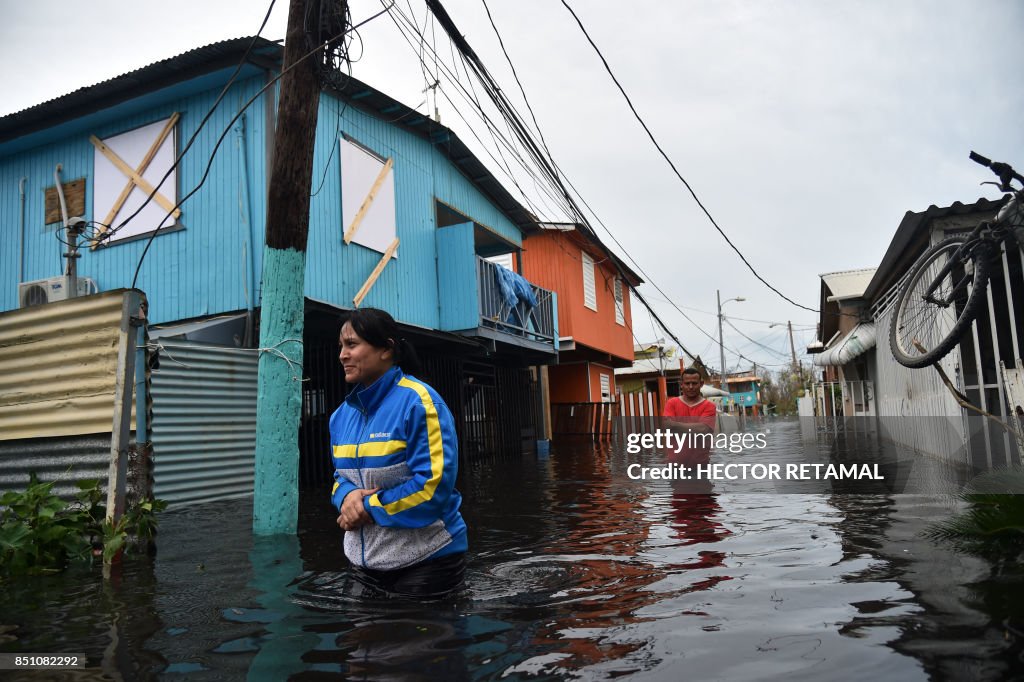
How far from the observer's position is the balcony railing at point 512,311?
15461 millimetres

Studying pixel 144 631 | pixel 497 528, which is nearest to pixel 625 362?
pixel 497 528

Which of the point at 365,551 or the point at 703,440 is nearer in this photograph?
the point at 365,551

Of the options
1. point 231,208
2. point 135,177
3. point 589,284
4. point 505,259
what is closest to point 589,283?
point 589,284

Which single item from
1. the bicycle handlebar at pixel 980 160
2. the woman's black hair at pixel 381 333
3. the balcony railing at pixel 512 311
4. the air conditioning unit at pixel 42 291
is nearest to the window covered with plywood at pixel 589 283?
the balcony railing at pixel 512 311

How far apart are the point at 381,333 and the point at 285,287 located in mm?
3028

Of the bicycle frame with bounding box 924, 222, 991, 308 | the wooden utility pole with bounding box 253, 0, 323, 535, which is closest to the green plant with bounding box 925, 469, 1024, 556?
the bicycle frame with bounding box 924, 222, 991, 308

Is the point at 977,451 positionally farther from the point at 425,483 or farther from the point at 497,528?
the point at 425,483

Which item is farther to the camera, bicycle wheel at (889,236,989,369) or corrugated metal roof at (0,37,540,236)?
corrugated metal roof at (0,37,540,236)

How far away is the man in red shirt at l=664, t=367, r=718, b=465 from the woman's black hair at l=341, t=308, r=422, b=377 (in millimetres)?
5275

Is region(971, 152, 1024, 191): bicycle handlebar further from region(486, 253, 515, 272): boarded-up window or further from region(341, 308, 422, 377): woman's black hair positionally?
region(486, 253, 515, 272): boarded-up window

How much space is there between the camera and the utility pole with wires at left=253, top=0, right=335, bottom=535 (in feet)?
20.4

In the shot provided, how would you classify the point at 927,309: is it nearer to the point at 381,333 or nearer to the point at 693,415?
the point at 693,415

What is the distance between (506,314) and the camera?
16.7 metres

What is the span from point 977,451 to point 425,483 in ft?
27.9
